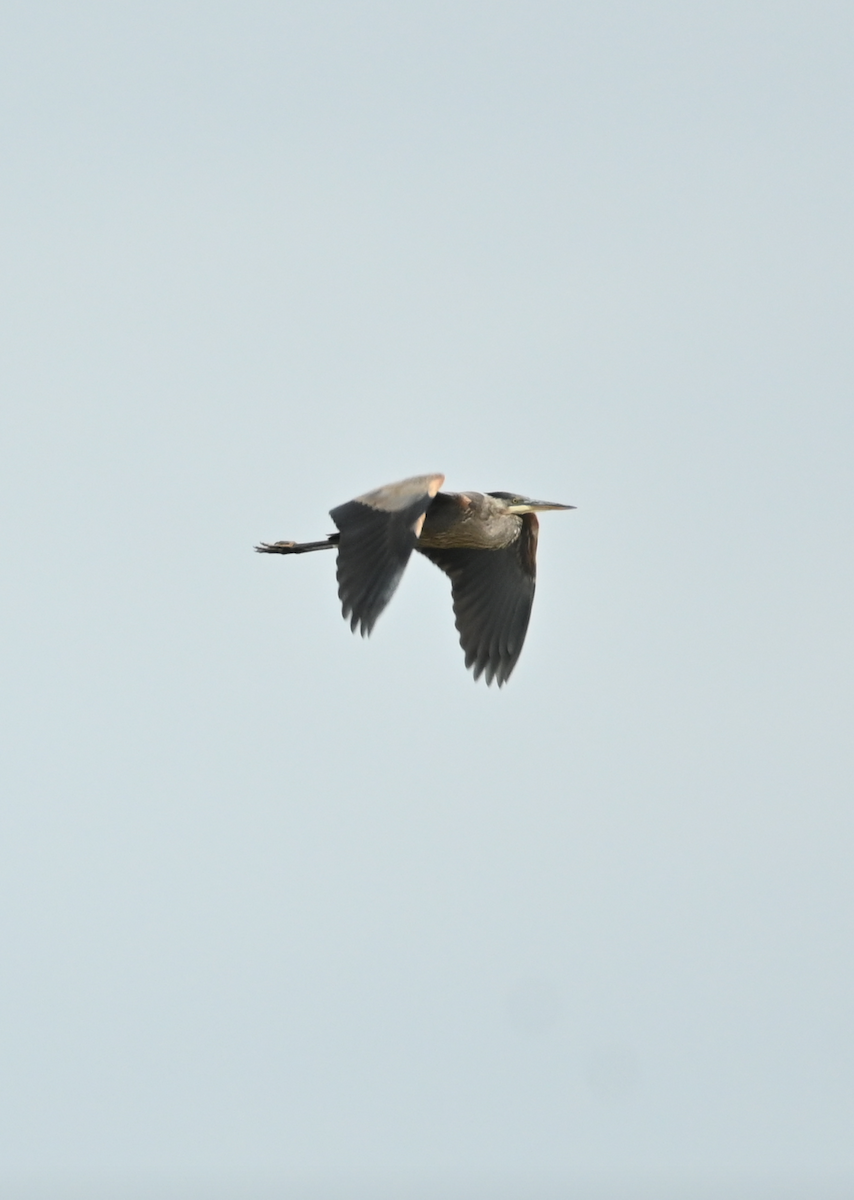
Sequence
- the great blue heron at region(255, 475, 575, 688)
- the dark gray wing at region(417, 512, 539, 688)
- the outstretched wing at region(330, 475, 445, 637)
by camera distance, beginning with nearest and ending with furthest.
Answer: the outstretched wing at region(330, 475, 445, 637), the great blue heron at region(255, 475, 575, 688), the dark gray wing at region(417, 512, 539, 688)

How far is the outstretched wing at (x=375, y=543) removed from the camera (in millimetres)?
14906

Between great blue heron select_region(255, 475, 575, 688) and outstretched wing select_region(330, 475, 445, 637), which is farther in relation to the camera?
great blue heron select_region(255, 475, 575, 688)

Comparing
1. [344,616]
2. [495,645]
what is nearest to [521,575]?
[495,645]

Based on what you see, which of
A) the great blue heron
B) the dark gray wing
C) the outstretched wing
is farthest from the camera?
the dark gray wing

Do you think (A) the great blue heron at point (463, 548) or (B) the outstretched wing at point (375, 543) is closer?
(B) the outstretched wing at point (375, 543)

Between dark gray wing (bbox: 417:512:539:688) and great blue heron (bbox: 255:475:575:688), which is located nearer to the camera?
great blue heron (bbox: 255:475:575:688)

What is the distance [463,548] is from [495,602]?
578 millimetres

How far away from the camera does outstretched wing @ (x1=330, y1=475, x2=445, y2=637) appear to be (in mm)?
14906

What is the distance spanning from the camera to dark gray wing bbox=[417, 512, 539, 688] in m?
18.6

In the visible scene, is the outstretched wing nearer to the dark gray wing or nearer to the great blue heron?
the great blue heron

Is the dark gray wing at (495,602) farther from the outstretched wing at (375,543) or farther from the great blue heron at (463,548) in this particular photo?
the outstretched wing at (375,543)

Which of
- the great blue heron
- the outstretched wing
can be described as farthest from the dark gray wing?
the outstretched wing

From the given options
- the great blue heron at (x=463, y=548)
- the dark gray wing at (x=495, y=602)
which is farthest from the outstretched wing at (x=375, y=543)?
the dark gray wing at (x=495, y=602)

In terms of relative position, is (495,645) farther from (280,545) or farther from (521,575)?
(280,545)
